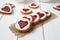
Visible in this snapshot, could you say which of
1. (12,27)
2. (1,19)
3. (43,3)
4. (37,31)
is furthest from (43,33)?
(43,3)

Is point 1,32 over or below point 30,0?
below

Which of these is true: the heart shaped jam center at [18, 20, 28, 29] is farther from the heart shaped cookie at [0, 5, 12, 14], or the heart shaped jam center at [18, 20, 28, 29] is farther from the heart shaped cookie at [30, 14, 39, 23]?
the heart shaped cookie at [0, 5, 12, 14]

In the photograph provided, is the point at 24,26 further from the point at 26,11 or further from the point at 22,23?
the point at 26,11

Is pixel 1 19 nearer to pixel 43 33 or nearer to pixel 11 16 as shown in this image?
pixel 11 16

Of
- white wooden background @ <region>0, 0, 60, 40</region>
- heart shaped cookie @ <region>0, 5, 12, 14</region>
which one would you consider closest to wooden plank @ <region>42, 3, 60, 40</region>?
white wooden background @ <region>0, 0, 60, 40</region>

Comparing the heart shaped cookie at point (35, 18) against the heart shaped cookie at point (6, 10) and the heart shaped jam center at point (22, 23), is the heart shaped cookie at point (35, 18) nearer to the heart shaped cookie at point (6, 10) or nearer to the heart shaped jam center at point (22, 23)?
the heart shaped jam center at point (22, 23)

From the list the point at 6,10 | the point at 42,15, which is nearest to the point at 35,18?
the point at 42,15

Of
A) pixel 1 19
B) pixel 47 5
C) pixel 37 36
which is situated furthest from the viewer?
pixel 47 5

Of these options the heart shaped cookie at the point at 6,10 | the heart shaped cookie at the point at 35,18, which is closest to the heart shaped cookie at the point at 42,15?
the heart shaped cookie at the point at 35,18

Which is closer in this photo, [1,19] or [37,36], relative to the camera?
[37,36]

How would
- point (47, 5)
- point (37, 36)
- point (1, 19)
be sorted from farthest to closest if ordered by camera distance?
point (47, 5), point (1, 19), point (37, 36)
